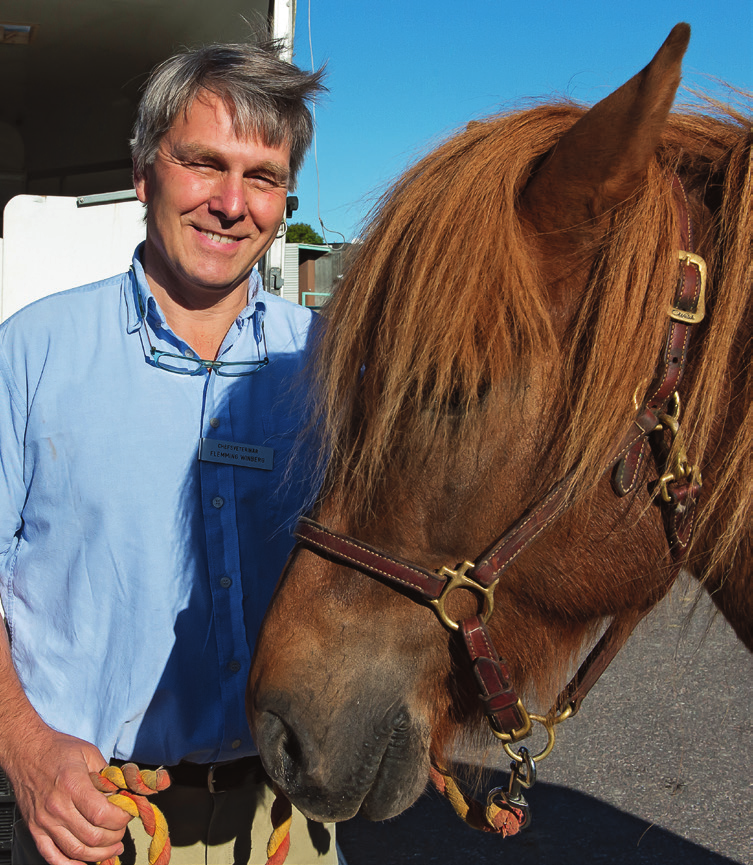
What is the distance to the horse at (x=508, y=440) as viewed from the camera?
44.7 inches

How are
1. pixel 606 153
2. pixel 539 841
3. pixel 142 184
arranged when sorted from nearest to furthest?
pixel 606 153 < pixel 142 184 < pixel 539 841

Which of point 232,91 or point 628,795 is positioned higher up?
point 232,91

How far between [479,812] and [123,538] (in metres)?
0.91

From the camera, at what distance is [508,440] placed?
114 cm

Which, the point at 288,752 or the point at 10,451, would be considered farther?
the point at 10,451

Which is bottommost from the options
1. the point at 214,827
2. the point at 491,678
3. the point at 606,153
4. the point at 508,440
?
the point at 214,827

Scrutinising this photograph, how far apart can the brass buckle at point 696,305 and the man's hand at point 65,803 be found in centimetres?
123

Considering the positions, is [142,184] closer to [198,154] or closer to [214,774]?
[198,154]

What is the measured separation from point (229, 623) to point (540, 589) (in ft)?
2.13

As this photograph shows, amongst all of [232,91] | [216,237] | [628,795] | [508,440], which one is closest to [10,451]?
[216,237]

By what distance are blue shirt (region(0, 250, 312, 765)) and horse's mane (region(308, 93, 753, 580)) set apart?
403 mm

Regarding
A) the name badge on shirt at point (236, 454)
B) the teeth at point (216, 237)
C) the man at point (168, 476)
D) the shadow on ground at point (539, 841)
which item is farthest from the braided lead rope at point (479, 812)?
the shadow on ground at point (539, 841)

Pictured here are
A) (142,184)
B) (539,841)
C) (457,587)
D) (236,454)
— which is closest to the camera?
(457,587)

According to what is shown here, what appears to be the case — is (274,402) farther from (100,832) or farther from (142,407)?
(100,832)
